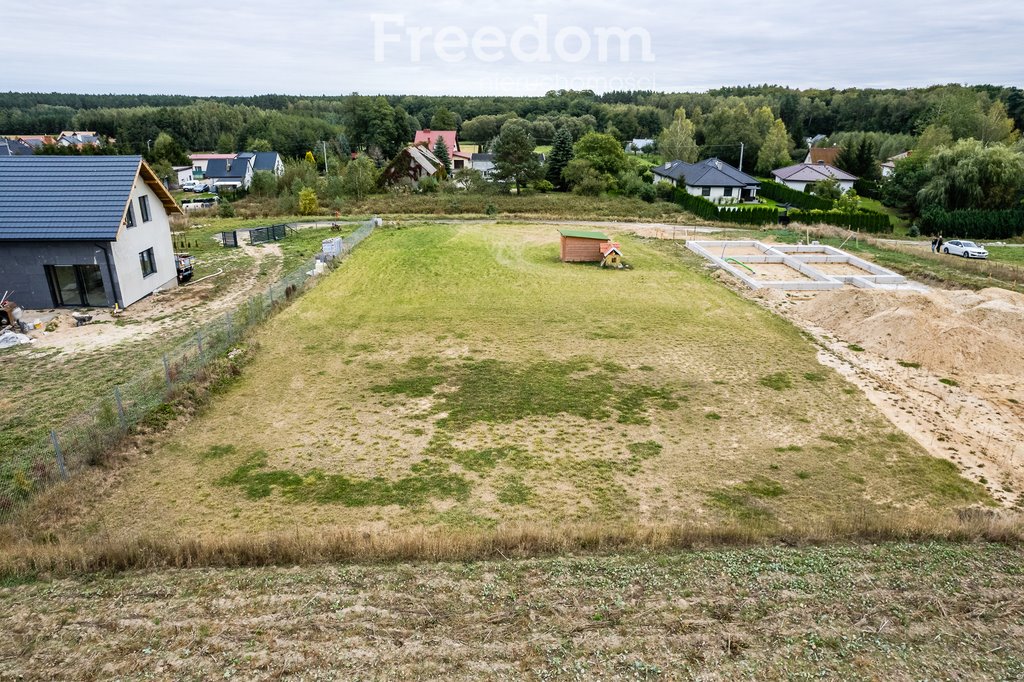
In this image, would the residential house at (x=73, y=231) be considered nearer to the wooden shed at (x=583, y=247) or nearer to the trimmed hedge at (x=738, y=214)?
the wooden shed at (x=583, y=247)

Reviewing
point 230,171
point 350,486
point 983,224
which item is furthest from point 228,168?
point 983,224

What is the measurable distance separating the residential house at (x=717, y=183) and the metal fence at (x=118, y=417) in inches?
1620

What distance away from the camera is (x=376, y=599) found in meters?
7.58

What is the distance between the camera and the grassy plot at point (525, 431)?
10.2 meters

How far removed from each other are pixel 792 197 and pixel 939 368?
39.5 m

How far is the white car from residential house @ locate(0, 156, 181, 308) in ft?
124

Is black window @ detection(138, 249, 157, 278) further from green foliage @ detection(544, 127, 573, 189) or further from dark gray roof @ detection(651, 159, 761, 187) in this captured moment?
dark gray roof @ detection(651, 159, 761, 187)

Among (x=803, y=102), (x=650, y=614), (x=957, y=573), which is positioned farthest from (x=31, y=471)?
(x=803, y=102)

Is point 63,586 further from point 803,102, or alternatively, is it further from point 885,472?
point 803,102

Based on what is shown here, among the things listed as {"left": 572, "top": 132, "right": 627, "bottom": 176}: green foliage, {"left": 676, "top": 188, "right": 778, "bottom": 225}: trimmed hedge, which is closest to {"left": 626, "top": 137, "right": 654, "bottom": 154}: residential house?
{"left": 572, "top": 132, "right": 627, "bottom": 176}: green foliage

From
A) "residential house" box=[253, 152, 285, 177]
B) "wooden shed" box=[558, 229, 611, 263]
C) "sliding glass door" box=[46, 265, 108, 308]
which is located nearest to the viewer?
"sliding glass door" box=[46, 265, 108, 308]

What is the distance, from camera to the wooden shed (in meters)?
28.6

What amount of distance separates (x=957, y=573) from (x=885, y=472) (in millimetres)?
3537

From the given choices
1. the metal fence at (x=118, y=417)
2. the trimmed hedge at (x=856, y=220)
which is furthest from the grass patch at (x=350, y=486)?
the trimmed hedge at (x=856, y=220)
